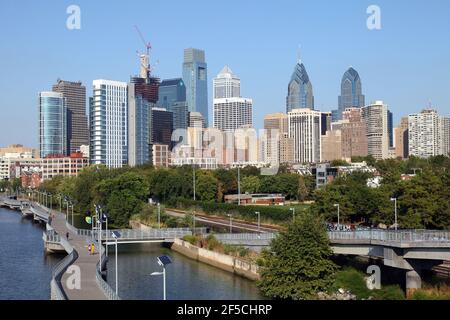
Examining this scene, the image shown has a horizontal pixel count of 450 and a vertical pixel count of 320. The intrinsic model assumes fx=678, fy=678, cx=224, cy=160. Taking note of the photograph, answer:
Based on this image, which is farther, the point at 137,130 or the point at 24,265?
the point at 137,130

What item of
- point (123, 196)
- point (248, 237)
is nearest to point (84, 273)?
point (248, 237)

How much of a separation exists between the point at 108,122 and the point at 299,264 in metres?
145

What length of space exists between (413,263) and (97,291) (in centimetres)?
1498

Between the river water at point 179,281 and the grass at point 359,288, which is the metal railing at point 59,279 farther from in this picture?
the grass at point 359,288

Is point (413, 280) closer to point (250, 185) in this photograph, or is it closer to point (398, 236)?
point (398, 236)

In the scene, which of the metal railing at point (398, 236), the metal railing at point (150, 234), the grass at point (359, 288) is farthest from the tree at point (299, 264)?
the metal railing at point (150, 234)

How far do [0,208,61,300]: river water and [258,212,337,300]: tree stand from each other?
10386mm

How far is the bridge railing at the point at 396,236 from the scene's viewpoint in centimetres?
3217

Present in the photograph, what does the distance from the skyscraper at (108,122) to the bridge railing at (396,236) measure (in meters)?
138

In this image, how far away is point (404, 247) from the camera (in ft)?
103

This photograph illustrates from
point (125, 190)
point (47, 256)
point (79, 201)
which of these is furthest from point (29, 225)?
point (47, 256)

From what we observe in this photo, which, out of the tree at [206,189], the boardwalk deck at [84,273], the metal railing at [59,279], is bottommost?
the boardwalk deck at [84,273]

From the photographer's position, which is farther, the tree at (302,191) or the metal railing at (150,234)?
the tree at (302,191)

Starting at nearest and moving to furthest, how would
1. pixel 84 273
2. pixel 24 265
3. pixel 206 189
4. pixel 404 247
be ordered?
pixel 84 273, pixel 404 247, pixel 24 265, pixel 206 189
